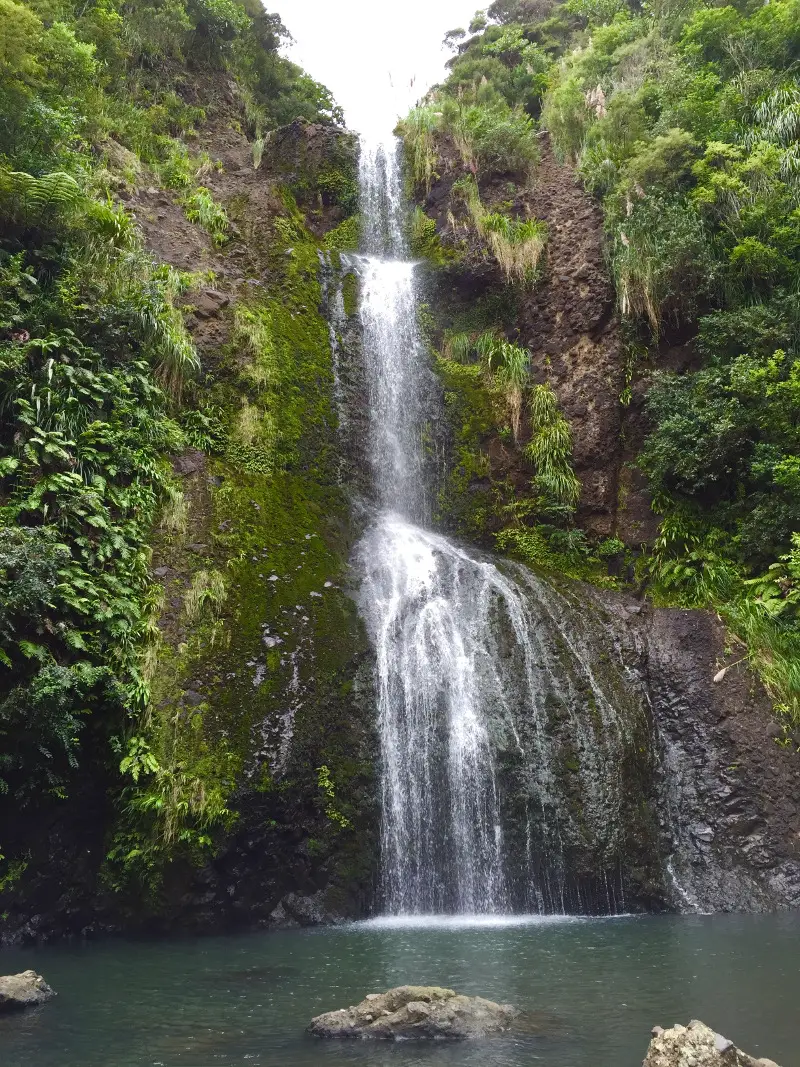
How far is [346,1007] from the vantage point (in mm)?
5031

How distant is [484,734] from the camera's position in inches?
375

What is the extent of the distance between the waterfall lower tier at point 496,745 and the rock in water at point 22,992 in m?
4.04

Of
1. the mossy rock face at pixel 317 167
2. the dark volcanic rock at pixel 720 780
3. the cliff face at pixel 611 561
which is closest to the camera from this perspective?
the dark volcanic rock at pixel 720 780

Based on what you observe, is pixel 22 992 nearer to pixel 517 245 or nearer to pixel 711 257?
pixel 711 257

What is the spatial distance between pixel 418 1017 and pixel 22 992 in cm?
284

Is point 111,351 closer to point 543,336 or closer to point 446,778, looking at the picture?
point 446,778

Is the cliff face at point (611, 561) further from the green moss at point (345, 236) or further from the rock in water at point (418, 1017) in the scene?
the rock in water at point (418, 1017)

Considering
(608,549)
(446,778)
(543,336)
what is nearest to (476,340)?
(543,336)

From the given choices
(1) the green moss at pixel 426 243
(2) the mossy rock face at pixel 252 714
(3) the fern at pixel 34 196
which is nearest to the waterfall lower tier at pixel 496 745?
(2) the mossy rock face at pixel 252 714

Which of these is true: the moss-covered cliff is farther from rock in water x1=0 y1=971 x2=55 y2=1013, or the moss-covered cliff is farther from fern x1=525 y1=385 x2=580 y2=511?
fern x1=525 y1=385 x2=580 y2=511

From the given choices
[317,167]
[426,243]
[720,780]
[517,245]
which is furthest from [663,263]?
[317,167]

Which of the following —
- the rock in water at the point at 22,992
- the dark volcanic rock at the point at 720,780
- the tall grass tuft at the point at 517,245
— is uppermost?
the tall grass tuft at the point at 517,245

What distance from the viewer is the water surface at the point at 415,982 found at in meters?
4.24

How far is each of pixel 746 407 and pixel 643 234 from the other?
443 cm
